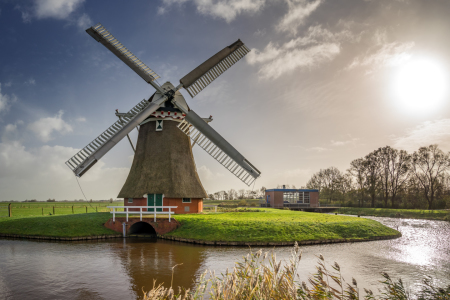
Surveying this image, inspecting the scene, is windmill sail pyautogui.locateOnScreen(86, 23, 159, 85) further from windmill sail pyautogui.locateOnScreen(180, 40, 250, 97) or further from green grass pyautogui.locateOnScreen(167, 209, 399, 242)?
green grass pyautogui.locateOnScreen(167, 209, 399, 242)

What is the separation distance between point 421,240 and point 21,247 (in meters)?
22.0

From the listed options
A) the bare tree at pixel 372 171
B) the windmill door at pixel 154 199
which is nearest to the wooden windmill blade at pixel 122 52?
the windmill door at pixel 154 199

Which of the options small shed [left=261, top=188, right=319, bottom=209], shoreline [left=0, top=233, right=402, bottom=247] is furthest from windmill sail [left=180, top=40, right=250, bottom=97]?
small shed [left=261, top=188, right=319, bottom=209]

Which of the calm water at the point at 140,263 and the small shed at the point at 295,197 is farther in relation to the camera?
the small shed at the point at 295,197

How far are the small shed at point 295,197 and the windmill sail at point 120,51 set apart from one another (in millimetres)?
26202

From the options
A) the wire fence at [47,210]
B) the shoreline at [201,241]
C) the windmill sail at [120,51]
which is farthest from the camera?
the wire fence at [47,210]

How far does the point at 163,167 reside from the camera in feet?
67.3

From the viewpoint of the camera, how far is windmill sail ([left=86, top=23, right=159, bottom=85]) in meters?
19.6

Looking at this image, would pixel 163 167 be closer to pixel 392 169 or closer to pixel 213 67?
pixel 213 67

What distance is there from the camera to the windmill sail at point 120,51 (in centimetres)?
1964

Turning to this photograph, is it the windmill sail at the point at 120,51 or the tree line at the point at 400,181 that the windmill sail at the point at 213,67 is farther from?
the tree line at the point at 400,181

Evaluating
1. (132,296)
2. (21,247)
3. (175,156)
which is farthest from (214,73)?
(132,296)

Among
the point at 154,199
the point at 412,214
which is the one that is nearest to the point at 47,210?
the point at 154,199

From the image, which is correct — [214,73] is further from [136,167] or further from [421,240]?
[421,240]
